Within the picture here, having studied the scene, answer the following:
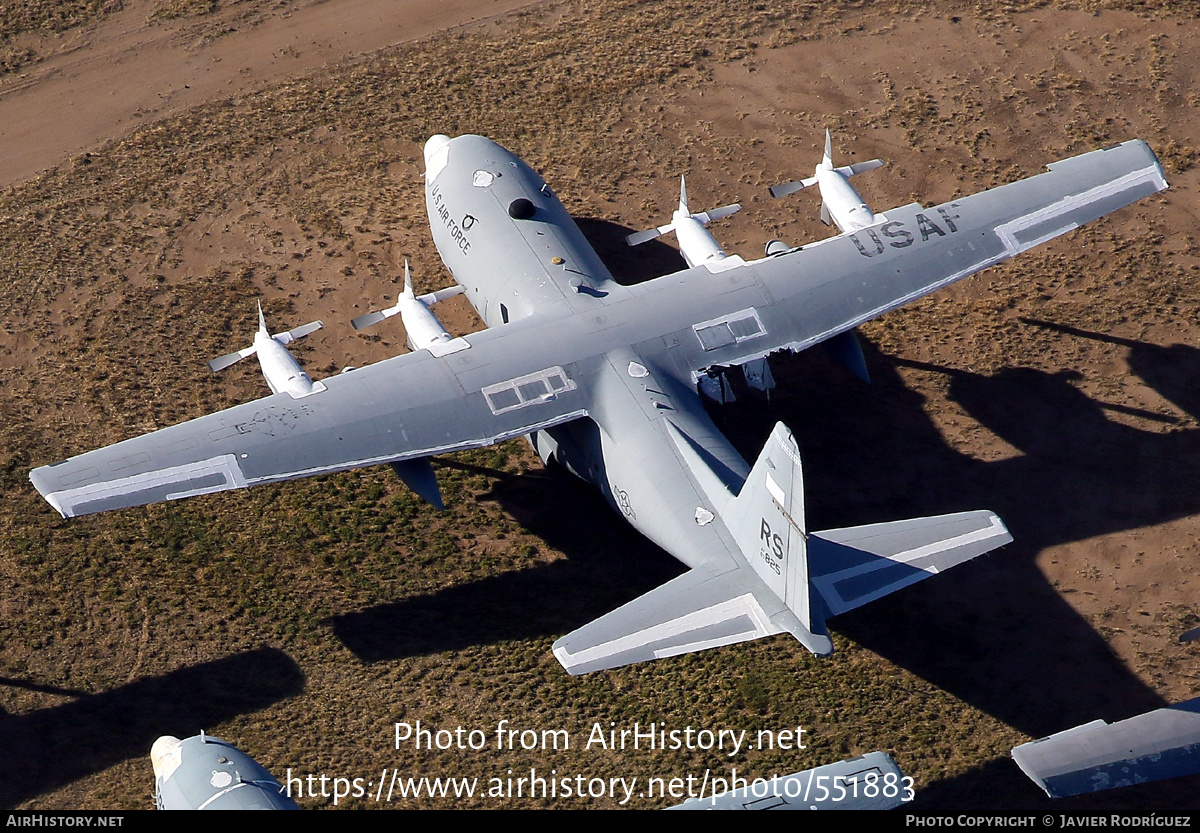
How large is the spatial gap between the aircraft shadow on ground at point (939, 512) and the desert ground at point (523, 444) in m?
0.11

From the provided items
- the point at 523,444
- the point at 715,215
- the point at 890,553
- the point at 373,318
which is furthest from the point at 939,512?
the point at 373,318

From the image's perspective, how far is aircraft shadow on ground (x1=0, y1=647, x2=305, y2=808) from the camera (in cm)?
3005

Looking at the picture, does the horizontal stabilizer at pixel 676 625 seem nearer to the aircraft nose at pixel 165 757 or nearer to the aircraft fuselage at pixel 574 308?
the aircraft fuselage at pixel 574 308

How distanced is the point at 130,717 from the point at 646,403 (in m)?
15.2

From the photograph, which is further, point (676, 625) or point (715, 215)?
point (715, 215)

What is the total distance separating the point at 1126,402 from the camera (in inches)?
1581

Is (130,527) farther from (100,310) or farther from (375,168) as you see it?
(375,168)

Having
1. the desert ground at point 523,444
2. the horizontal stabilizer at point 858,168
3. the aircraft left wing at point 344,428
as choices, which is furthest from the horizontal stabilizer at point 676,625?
the horizontal stabilizer at point 858,168

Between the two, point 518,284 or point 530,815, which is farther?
point 518,284

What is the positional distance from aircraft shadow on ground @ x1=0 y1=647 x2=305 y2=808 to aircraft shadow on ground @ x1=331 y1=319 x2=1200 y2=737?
2.48 meters

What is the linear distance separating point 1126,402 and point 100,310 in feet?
110

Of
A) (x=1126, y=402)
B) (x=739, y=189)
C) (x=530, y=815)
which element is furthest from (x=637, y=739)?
(x=739, y=189)

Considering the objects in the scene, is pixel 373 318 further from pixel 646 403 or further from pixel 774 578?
pixel 774 578

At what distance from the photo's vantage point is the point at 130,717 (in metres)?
31.2
